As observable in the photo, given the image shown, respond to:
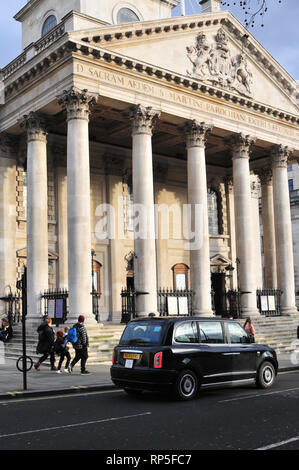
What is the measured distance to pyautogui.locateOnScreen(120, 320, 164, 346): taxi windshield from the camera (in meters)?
12.5

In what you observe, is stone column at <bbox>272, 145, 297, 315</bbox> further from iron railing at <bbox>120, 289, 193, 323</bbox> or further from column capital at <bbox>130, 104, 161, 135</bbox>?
column capital at <bbox>130, 104, 161, 135</bbox>

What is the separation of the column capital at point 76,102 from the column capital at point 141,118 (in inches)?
104

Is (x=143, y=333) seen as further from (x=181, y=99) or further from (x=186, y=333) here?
(x=181, y=99)

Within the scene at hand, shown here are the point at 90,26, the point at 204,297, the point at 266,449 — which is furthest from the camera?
the point at 204,297

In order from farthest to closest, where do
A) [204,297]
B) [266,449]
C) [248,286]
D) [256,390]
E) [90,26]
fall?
[248,286]
[204,297]
[90,26]
[256,390]
[266,449]

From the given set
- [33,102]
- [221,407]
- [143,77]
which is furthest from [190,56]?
[221,407]

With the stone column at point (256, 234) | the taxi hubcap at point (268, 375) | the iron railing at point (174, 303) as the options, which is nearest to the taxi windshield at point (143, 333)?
the taxi hubcap at point (268, 375)

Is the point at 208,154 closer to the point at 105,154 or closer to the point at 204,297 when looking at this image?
the point at 105,154

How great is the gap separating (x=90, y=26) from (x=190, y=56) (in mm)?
5984

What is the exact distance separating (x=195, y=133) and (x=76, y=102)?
7.17 metres

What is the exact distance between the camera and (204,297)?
A: 2745 cm

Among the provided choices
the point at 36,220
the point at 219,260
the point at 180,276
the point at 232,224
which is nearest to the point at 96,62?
the point at 36,220

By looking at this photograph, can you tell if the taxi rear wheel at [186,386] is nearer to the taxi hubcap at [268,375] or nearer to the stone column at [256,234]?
the taxi hubcap at [268,375]

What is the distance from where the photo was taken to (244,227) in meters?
30.2
